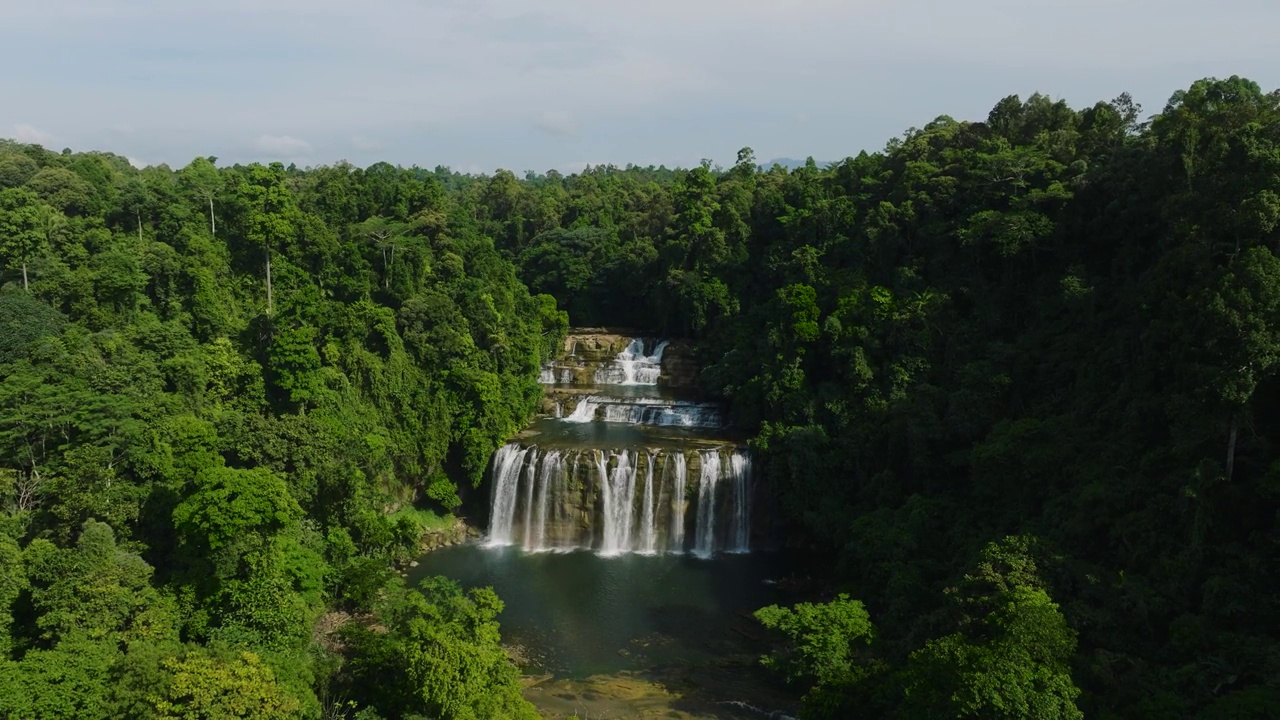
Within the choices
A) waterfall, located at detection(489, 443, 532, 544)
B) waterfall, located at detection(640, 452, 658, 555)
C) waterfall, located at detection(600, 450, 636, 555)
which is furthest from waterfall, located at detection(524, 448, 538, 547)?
waterfall, located at detection(640, 452, 658, 555)

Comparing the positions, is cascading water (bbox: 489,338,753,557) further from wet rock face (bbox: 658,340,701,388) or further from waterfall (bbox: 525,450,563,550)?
wet rock face (bbox: 658,340,701,388)

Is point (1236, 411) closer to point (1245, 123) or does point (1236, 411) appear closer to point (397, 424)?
point (1245, 123)

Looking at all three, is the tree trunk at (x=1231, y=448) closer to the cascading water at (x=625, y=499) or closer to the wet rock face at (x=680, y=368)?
the cascading water at (x=625, y=499)

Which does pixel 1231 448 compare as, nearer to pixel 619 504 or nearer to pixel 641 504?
pixel 641 504

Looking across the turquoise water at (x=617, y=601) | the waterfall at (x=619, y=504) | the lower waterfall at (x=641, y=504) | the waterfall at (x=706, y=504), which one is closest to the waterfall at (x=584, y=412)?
the lower waterfall at (x=641, y=504)

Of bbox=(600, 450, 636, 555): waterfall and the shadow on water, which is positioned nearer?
the shadow on water
